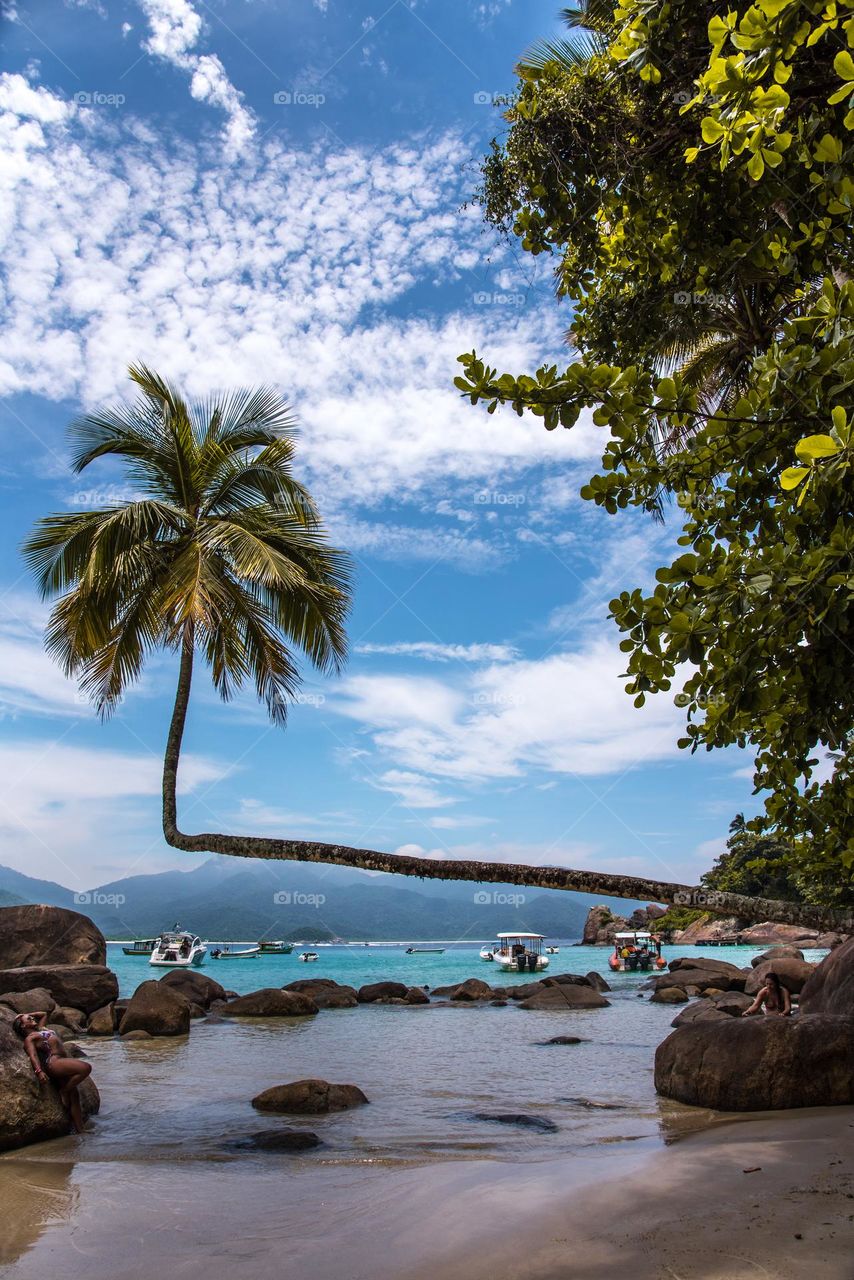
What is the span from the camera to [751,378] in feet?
16.4

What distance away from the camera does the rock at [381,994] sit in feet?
104

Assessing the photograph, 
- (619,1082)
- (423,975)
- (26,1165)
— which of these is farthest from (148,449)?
(423,975)

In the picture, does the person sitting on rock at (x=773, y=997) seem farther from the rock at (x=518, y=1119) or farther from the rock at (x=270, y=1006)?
the rock at (x=270, y=1006)

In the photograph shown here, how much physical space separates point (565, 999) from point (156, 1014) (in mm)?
14373

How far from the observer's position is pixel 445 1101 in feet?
39.0

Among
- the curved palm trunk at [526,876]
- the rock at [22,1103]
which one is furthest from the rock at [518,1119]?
the curved palm trunk at [526,876]

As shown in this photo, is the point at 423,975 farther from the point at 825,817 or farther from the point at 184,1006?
the point at 825,817

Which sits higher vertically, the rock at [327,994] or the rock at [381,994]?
the rock at [327,994]

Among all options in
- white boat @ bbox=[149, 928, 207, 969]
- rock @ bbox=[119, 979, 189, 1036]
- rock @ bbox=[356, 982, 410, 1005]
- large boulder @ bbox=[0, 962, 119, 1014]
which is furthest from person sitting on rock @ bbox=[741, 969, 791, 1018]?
white boat @ bbox=[149, 928, 207, 969]

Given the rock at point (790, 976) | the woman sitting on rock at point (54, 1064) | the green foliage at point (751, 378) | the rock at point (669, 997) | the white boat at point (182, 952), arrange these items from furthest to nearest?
the white boat at point (182, 952)
the rock at point (669, 997)
the rock at point (790, 976)
the woman sitting on rock at point (54, 1064)
the green foliage at point (751, 378)

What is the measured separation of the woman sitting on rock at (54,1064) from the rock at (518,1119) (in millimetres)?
4906

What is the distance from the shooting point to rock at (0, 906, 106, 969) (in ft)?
78.6

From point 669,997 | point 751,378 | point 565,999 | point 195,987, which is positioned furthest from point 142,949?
point 751,378

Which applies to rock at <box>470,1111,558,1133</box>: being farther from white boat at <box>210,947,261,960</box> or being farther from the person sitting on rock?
white boat at <box>210,947,261,960</box>
